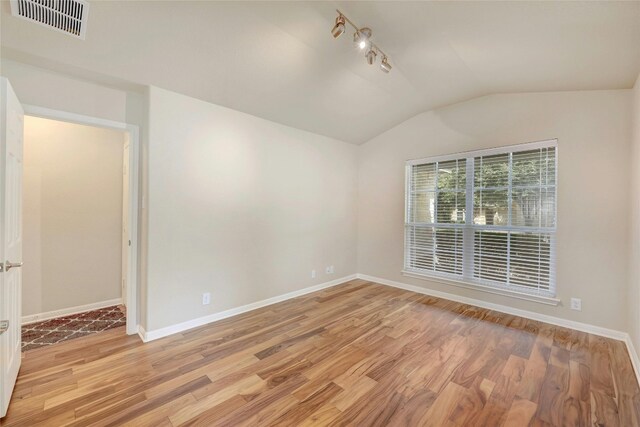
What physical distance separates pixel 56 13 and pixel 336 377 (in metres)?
3.32

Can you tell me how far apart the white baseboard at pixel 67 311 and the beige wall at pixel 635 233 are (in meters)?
5.74

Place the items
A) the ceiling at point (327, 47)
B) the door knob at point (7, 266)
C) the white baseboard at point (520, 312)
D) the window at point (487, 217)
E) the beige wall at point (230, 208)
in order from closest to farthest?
the door knob at point (7, 266)
the ceiling at point (327, 47)
the beige wall at point (230, 208)
the white baseboard at point (520, 312)
the window at point (487, 217)

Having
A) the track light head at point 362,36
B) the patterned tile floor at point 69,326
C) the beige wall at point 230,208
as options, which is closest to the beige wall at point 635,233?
the track light head at point 362,36

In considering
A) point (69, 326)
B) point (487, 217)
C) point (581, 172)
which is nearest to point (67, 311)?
point (69, 326)

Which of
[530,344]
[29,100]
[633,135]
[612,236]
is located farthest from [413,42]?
[29,100]

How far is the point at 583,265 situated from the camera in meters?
3.06

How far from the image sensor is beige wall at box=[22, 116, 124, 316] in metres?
3.25

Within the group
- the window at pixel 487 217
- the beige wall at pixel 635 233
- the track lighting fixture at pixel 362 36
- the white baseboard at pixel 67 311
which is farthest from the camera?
the window at pixel 487 217

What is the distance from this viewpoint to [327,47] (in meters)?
2.67

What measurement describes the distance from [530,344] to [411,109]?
3.28 metres

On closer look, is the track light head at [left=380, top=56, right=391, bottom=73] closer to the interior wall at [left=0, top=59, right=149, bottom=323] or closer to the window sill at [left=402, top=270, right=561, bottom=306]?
the interior wall at [left=0, top=59, right=149, bottom=323]

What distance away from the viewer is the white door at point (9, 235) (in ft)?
5.65

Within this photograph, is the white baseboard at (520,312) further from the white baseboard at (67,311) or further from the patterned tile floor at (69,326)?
the white baseboard at (67,311)

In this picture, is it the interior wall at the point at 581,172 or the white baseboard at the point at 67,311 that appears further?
the white baseboard at the point at 67,311
